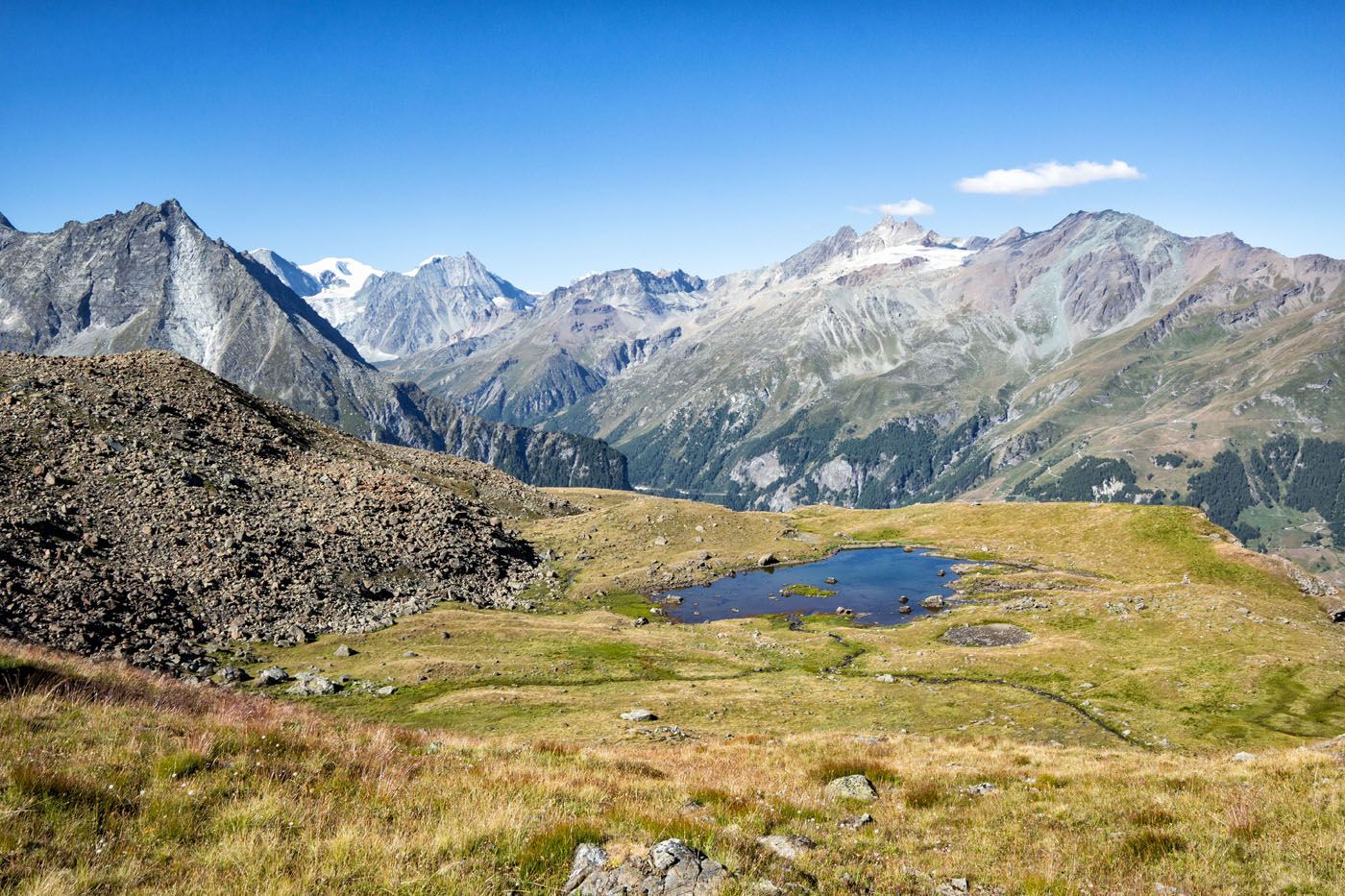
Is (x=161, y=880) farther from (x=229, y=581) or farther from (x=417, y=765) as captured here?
(x=229, y=581)

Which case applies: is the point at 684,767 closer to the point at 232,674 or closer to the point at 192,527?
the point at 232,674

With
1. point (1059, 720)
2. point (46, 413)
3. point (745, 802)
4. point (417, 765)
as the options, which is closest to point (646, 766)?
point (745, 802)

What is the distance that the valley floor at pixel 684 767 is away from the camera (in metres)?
11.2

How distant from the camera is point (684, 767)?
74.2 feet

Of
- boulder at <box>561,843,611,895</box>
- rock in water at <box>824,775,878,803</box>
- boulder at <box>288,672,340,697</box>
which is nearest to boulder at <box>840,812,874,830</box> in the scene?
rock in water at <box>824,775,878,803</box>

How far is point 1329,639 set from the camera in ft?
208

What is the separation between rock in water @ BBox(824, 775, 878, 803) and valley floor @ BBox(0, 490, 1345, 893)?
433 mm

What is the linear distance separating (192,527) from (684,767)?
6185 centimetres

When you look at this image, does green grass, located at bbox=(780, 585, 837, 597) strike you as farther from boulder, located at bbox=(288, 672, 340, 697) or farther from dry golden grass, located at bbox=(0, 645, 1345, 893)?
dry golden grass, located at bbox=(0, 645, 1345, 893)

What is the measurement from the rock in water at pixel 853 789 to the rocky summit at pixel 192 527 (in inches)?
1889

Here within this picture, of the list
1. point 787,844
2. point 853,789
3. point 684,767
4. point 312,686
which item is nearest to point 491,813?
point 787,844

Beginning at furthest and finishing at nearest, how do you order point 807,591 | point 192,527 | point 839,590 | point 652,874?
point 839,590 → point 807,591 → point 192,527 → point 652,874

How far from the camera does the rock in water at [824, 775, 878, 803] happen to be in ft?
62.3

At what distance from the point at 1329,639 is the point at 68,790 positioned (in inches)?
3485
